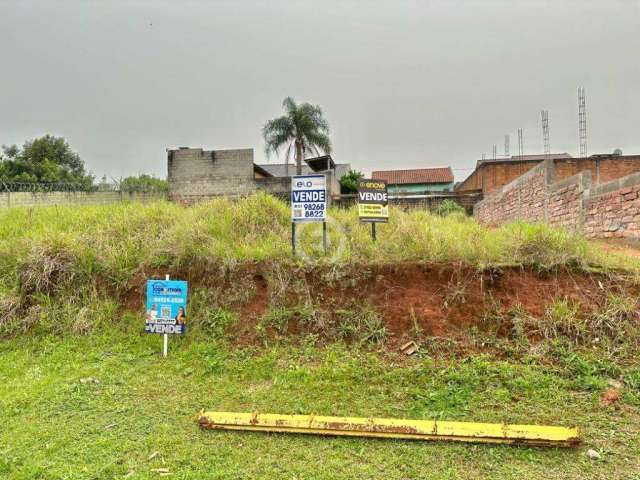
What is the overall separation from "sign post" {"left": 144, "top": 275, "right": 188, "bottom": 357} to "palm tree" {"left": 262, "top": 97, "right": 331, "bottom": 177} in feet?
59.5

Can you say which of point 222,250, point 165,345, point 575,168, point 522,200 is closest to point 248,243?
point 222,250

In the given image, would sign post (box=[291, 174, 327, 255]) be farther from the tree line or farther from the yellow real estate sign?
the tree line

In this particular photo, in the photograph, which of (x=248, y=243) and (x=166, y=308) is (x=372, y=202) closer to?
(x=248, y=243)

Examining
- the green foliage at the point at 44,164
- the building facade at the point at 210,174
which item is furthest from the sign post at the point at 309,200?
the green foliage at the point at 44,164

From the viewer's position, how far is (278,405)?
9.89 feet

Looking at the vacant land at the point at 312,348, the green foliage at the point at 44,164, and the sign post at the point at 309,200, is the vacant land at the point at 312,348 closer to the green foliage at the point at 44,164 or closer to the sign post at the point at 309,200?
the sign post at the point at 309,200

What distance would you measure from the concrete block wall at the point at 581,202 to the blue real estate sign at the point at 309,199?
5.16 meters

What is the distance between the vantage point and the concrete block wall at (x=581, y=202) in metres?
6.06

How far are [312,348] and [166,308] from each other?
→ 5.47ft

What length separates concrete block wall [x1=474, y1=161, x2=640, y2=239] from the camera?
6059 mm

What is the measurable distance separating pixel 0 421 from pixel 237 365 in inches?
75.4

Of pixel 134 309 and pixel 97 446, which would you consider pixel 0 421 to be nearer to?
pixel 97 446

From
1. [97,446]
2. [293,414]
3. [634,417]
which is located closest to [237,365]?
[293,414]

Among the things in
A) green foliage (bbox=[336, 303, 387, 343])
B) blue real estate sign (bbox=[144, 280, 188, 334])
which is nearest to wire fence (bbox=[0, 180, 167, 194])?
blue real estate sign (bbox=[144, 280, 188, 334])
